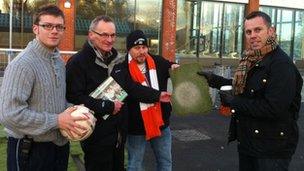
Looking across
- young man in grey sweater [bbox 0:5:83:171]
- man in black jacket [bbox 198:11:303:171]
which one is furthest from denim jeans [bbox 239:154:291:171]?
young man in grey sweater [bbox 0:5:83:171]

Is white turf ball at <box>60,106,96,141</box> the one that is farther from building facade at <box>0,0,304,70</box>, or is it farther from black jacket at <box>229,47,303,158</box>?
building facade at <box>0,0,304,70</box>

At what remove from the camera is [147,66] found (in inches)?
188

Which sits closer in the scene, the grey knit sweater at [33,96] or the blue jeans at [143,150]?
the grey knit sweater at [33,96]

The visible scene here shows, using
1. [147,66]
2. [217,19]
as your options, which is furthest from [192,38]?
[147,66]

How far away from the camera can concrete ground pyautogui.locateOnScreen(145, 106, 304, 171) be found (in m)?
6.70

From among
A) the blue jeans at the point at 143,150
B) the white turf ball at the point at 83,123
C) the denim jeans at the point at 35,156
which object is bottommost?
the blue jeans at the point at 143,150

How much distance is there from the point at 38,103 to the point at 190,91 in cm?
182

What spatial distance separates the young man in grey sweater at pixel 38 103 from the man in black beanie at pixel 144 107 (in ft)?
3.82

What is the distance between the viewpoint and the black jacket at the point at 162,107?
15.4 ft

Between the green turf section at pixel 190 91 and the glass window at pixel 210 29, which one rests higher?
the glass window at pixel 210 29

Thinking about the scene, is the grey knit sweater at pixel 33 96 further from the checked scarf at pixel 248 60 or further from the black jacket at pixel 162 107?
the checked scarf at pixel 248 60

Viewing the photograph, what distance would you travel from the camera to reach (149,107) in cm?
470

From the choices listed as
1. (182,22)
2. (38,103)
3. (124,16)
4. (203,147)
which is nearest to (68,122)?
(38,103)

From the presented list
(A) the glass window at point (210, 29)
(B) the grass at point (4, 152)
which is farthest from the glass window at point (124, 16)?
(B) the grass at point (4, 152)
